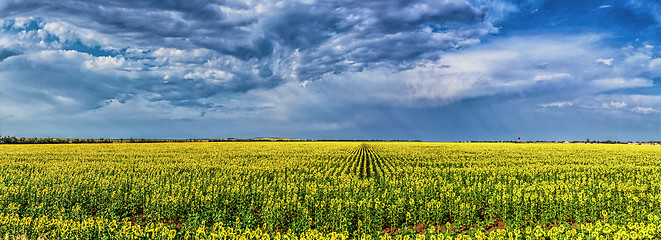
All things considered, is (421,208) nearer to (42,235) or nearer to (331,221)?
(331,221)

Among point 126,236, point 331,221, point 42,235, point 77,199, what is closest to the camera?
point 126,236

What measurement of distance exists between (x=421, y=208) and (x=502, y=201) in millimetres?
3592

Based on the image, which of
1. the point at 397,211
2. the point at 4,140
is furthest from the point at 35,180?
the point at 4,140

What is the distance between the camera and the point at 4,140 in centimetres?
8925

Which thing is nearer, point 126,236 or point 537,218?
point 126,236

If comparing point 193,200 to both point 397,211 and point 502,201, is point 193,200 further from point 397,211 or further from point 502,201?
point 502,201

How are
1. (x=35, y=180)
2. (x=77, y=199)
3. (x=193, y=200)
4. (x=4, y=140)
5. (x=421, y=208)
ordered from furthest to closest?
(x=4, y=140) < (x=35, y=180) < (x=77, y=199) < (x=193, y=200) < (x=421, y=208)

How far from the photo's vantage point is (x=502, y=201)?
46.0ft

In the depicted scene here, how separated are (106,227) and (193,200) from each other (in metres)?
4.64

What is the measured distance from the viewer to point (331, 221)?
1238 centimetres

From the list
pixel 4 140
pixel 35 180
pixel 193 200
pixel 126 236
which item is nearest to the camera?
pixel 126 236

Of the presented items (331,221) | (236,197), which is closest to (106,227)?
(236,197)

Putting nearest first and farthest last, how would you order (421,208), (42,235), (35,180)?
(42,235) → (421,208) → (35,180)

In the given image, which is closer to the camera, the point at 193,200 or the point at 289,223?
the point at 289,223
